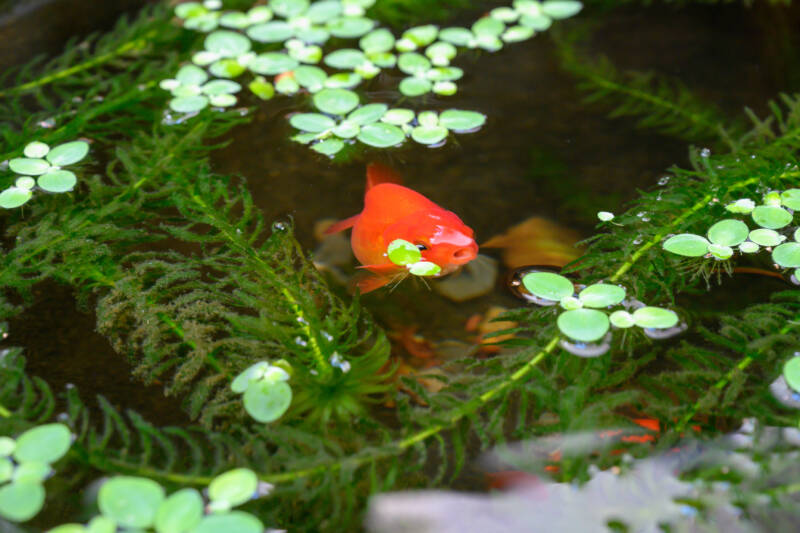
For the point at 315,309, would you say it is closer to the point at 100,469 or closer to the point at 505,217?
the point at 100,469

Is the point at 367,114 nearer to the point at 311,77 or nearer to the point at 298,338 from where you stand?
the point at 311,77

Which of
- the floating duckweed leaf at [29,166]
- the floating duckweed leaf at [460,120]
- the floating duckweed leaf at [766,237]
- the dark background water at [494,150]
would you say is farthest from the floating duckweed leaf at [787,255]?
the floating duckweed leaf at [29,166]

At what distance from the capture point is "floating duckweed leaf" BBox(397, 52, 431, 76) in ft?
7.63

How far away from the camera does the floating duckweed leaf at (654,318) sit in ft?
4.42

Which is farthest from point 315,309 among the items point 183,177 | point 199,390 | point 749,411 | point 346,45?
point 346,45

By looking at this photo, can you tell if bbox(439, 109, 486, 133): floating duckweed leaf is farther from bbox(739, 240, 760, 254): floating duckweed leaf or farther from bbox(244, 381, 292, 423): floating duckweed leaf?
bbox(244, 381, 292, 423): floating duckweed leaf

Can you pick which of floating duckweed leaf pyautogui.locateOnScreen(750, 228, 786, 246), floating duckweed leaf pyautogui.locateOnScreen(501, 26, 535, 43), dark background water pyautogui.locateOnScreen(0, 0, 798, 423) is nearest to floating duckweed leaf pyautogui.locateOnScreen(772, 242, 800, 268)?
floating duckweed leaf pyautogui.locateOnScreen(750, 228, 786, 246)

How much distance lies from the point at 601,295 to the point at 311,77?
4.37 ft

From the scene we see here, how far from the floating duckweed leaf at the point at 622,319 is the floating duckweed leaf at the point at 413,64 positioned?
129 centimetres

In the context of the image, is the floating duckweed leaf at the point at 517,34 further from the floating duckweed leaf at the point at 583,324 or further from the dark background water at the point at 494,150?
the floating duckweed leaf at the point at 583,324

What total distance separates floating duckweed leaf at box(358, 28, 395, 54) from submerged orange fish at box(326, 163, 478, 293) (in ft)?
2.83

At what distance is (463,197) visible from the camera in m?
1.89

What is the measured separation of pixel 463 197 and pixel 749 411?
3.11 ft

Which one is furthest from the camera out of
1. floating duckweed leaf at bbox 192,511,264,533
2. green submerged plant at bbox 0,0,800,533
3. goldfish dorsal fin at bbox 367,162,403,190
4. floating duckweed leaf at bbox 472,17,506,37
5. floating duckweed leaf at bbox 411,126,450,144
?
floating duckweed leaf at bbox 472,17,506,37
